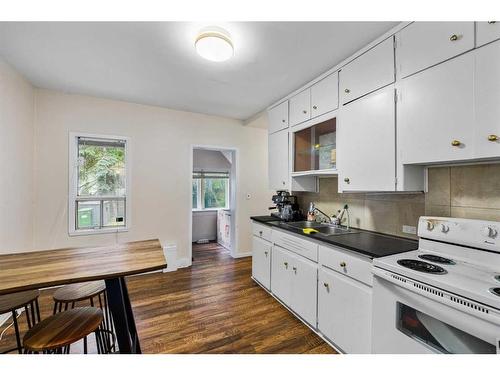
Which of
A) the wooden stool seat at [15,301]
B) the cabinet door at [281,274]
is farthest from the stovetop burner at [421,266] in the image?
the wooden stool seat at [15,301]

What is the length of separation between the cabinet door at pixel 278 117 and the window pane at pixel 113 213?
8.00 ft

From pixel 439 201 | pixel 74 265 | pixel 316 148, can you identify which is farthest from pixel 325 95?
pixel 74 265

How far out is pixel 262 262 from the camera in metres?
2.80

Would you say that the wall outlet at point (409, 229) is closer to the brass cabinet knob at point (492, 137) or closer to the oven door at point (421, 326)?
the oven door at point (421, 326)

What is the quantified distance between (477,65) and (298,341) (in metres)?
2.21

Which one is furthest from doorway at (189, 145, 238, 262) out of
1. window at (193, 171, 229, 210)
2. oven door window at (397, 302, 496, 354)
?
oven door window at (397, 302, 496, 354)

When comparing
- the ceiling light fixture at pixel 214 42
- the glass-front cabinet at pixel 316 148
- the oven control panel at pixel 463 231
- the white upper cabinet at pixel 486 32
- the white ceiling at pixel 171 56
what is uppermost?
the white ceiling at pixel 171 56

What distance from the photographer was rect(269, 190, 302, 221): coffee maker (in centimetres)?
287

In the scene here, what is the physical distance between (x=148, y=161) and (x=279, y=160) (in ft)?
6.55

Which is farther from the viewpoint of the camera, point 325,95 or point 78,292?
point 325,95

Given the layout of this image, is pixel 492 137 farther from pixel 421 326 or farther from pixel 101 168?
pixel 101 168

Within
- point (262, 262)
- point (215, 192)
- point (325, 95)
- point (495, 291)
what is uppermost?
point (325, 95)

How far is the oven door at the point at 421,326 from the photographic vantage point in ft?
3.27

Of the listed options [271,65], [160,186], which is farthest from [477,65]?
[160,186]
